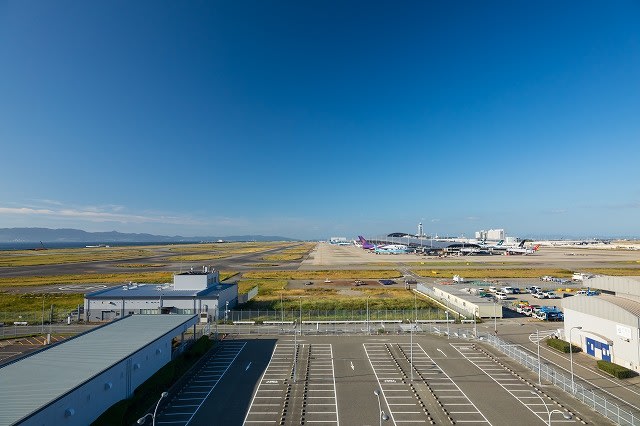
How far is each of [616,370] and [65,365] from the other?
1849 inches

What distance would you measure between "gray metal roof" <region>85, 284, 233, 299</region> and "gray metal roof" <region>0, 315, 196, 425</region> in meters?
17.8

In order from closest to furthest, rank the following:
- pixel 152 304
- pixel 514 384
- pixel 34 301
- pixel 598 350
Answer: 1. pixel 514 384
2. pixel 598 350
3. pixel 152 304
4. pixel 34 301

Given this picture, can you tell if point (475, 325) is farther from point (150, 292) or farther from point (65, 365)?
point (150, 292)

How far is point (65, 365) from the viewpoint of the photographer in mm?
25719

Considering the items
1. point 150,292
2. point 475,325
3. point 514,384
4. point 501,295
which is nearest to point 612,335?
point 514,384

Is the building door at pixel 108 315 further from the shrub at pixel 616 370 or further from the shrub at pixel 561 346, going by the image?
the shrub at pixel 616 370

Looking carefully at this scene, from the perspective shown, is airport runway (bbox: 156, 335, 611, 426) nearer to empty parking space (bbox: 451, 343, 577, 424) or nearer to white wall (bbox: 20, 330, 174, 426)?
empty parking space (bbox: 451, 343, 577, 424)

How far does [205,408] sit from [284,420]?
6.58m

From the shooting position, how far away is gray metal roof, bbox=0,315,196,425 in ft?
64.5

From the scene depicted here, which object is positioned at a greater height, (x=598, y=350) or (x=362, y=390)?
(x=598, y=350)

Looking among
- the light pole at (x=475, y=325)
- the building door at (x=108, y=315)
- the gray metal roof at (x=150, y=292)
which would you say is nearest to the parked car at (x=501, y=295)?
the light pole at (x=475, y=325)

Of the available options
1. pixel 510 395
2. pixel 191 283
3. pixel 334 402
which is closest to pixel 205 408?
pixel 334 402

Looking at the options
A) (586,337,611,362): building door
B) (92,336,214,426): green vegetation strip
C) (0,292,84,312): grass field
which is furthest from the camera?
(0,292,84,312): grass field

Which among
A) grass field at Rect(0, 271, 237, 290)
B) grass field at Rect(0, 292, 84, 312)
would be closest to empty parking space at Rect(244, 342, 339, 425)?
grass field at Rect(0, 292, 84, 312)
